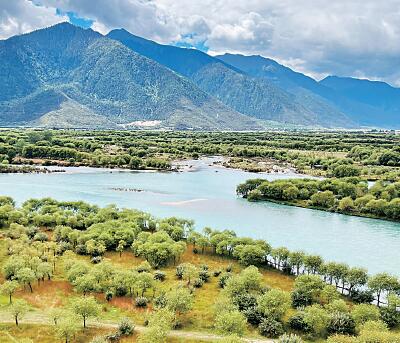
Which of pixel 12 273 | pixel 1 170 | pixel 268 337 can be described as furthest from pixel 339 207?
pixel 1 170

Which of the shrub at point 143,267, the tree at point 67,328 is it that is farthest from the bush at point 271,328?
the shrub at point 143,267

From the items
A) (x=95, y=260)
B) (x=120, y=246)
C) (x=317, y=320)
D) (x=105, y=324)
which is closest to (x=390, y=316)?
(x=317, y=320)

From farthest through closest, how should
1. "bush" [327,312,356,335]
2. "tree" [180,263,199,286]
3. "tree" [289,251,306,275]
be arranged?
1. "tree" [289,251,306,275]
2. "tree" [180,263,199,286]
3. "bush" [327,312,356,335]

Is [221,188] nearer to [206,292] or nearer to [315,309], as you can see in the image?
[206,292]

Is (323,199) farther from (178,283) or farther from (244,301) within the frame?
(244,301)

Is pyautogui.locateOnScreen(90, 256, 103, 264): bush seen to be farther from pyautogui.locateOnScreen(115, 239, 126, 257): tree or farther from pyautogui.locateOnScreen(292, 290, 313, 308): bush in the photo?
pyautogui.locateOnScreen(292, 290, 313, 308): bush

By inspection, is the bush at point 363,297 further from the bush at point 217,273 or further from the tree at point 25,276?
the tree at point 25,276

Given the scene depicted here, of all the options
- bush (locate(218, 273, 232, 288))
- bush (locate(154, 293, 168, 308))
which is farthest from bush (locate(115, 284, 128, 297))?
bush (locate(218, 273, 232, 288))
